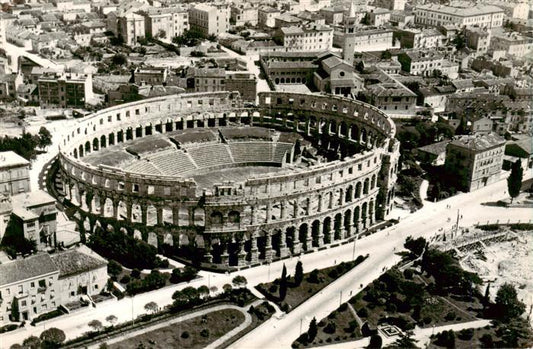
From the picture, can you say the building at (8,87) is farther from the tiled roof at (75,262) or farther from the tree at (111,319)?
the tree at (111,319)

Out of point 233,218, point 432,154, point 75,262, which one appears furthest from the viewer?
point 432,154

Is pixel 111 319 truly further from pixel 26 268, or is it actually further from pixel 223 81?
pixel 223 81

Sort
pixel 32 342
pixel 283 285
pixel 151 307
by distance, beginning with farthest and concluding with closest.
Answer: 1. pixel 283 285
2. pixel 151 307
3. pixel 32 342

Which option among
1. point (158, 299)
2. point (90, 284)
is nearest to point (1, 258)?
point (90, 284)

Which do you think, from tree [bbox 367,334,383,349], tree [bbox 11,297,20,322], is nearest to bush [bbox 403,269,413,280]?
tree [bbox 367,334,383,349]

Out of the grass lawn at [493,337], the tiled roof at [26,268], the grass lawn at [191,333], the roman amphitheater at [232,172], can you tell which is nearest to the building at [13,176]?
the roman amphitheater at [232,172]

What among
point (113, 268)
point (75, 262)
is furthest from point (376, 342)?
point (75, 262)
